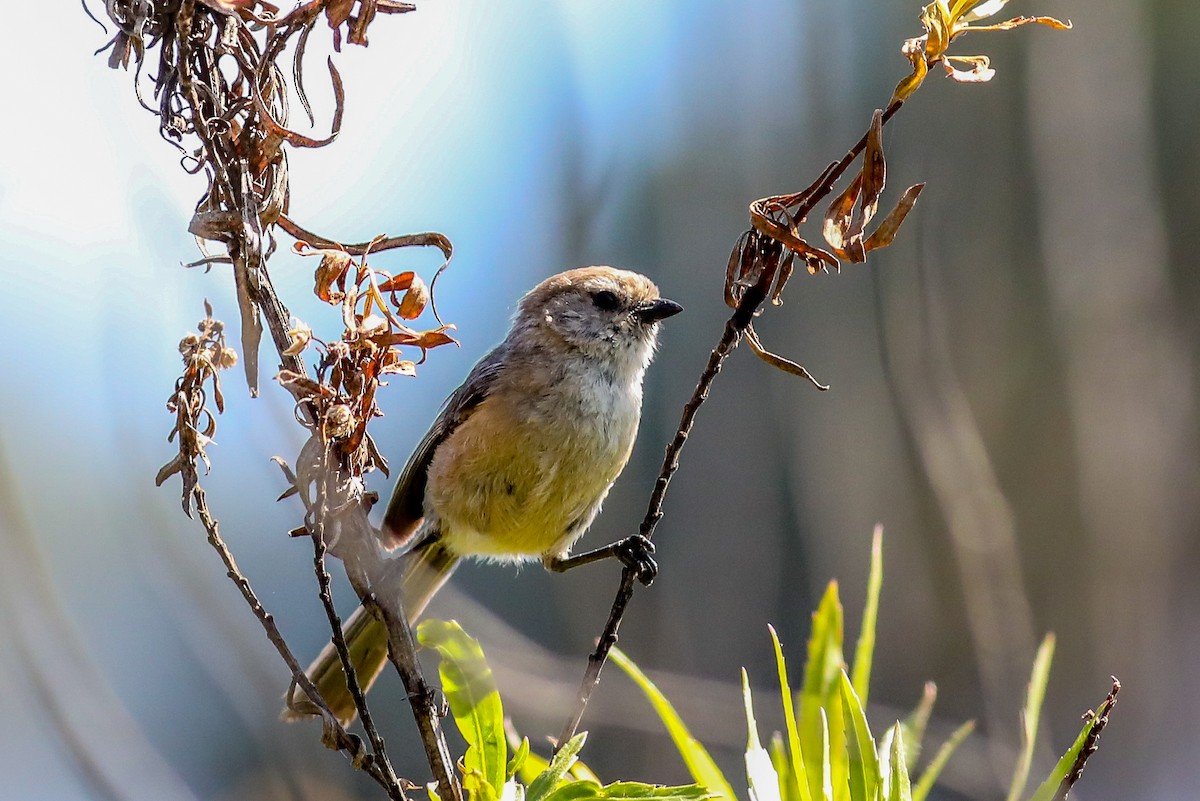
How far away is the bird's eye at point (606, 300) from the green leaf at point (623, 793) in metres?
2.20

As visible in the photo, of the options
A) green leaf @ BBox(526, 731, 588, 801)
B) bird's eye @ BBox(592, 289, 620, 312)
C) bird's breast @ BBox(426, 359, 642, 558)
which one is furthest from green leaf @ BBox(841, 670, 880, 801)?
bird's eye @ BBox(592, 289, 620, 312)

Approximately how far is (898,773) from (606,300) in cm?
218

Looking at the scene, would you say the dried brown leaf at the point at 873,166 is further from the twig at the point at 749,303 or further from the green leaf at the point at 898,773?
the green leaf at the point at 898,773

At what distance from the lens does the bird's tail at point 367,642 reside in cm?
259

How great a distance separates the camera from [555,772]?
124 centimetres

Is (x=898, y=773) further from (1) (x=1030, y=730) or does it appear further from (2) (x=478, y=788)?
(2) (x=478, y=788)

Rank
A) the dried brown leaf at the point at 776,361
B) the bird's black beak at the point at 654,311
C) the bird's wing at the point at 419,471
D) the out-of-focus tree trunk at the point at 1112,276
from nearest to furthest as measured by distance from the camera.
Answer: the dried brown leaf at the point at 776,361 < the bird's wing at the point at 419,471 < the bird's black beak at the point at 654,311 < the out-of-focus tree trunk at the point at 1112,276

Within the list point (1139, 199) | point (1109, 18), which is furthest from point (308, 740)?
point (1109, 18)

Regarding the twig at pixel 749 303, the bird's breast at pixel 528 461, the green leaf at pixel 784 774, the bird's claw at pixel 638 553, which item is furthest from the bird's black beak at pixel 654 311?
the green leaf at pixel 784 774

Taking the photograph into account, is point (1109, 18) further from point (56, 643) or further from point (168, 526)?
point (56, 643)

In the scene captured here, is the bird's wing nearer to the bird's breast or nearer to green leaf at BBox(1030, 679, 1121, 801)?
the bird's breast

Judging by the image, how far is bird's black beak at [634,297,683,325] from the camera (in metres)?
3.20

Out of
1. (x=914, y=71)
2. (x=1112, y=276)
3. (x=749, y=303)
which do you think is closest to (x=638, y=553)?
(x=749, y=303)

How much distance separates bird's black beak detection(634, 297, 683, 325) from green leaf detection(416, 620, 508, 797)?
193 centimetres
